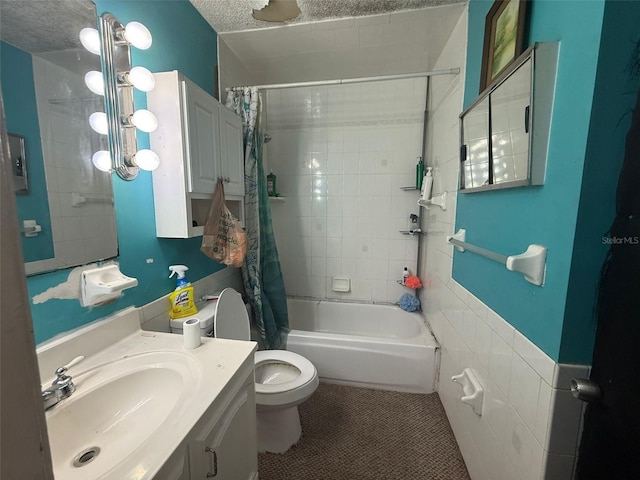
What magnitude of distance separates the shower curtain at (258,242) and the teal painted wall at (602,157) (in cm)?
169

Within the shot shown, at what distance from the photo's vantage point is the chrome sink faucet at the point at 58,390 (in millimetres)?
723

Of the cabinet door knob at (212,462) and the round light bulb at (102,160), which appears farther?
the round light bulb at (102,160)

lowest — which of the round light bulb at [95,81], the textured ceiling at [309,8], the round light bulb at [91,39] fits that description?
the round light bulb at [95,81]

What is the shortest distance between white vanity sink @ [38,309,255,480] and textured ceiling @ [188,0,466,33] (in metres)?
1.73

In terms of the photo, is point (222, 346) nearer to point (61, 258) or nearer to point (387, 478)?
point (61, 258)

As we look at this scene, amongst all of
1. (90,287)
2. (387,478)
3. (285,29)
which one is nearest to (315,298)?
(387,478)

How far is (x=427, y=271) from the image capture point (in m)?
2.19

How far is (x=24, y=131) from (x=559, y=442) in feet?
5.87

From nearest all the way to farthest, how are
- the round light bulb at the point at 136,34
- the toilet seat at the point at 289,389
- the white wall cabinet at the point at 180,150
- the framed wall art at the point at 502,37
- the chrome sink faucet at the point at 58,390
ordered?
the chrome sink faucet at the point at 58,390 → the framed wall art at the point at 502,37 → the round light bulb at the point at 136,34 → the white wall cabinet at the point at 180,150 → the toilet seat at the point at 289,389

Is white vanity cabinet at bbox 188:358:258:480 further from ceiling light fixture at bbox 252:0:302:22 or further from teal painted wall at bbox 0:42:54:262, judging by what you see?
ceiling light fixture at bbox 252:0:302:22

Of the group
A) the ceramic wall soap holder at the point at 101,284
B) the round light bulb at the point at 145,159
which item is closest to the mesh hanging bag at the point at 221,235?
the round light bulb at the point at 145,159

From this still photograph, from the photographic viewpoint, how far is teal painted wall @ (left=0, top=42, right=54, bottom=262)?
0.75 metres

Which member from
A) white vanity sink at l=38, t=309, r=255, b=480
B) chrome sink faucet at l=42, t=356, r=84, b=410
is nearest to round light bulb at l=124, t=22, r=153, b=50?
white vanity sink at l=38, t=309, r=255, b=480

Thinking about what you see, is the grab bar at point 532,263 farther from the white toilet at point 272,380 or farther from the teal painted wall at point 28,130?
the teal painted wall at point 28,130
